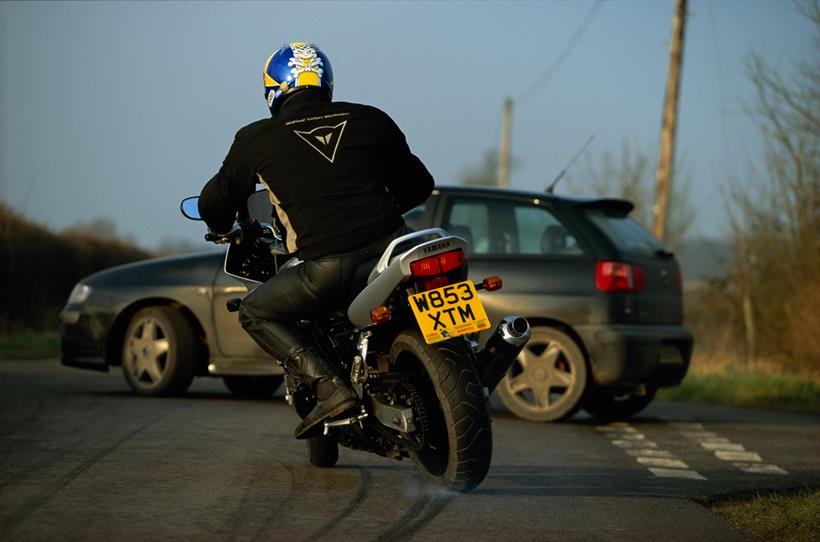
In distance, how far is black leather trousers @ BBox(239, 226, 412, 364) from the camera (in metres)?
6.31

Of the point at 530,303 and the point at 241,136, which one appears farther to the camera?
the point at 530,303

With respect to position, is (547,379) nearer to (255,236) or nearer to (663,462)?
(663,462)

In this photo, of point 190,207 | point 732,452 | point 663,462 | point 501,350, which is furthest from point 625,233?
point 190,207

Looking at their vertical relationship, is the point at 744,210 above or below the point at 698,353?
above

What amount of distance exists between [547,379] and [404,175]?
13.7 ft

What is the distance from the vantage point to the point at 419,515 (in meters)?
5.88

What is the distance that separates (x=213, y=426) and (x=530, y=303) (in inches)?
114

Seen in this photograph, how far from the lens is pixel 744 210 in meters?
21.0

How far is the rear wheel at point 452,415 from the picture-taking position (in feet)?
19.3

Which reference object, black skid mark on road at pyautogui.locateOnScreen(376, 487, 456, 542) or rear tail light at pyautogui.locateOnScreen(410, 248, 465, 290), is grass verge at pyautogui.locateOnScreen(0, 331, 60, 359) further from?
rear tail light at pyautogui.locateOnScreen(410, 248, 465, 290)

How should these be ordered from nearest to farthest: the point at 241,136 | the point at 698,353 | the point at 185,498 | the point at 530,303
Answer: the point at 185,498 < the point at 241,136 < the point at 530,303 < the point at 698,353

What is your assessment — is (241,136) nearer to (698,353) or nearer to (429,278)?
(429,278)

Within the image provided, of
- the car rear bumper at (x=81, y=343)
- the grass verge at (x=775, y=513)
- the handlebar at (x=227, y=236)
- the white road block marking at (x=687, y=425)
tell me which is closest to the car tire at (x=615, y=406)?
the white road block marking at (x=687, y=425)

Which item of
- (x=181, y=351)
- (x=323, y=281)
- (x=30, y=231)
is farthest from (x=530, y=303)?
(x=30, y=231)
